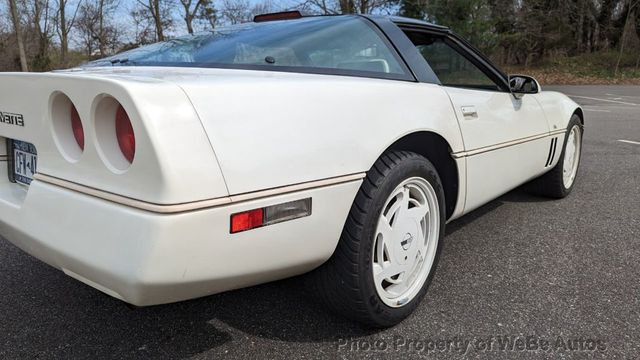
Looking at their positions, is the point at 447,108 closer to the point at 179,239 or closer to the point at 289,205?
the point at 289,205

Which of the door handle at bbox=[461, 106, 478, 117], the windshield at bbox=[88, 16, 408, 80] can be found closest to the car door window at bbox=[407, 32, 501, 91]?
the door handle at bbox=[461, 106, 478, 117]

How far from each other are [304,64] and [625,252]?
7.21 ft

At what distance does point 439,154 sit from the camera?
7.45 ft

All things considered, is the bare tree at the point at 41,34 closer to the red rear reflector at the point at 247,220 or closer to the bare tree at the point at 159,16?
the bare tree at the point at 159,16

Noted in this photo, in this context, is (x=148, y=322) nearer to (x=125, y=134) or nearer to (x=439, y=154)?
(x=125, y=134)

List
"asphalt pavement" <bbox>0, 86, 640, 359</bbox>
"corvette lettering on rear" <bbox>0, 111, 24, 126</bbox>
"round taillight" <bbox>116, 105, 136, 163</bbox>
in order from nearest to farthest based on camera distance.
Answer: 1. "round taillight" <bbox>116, 105, 136, 163</bbox>
2. "corvette lettering on rear" <bbox>0, 111, 24, 126</bbox>
3. "asphalt pavement" <bbox>0, 86, 640, 359</bbox>

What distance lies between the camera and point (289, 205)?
1519 millimetres

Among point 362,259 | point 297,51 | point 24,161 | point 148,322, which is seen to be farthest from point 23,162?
point 362,259

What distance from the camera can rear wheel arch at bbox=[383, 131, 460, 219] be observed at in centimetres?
208

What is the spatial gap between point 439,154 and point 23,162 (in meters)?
1.74

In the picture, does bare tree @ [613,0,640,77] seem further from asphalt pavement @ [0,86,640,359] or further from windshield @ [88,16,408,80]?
windshield @ [88,16,408,80]

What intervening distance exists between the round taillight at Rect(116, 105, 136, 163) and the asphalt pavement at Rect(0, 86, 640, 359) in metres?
0.88

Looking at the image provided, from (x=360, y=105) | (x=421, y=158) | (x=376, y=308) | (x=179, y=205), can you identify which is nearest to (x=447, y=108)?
(x=421, y=158)

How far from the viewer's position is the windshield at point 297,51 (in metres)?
2.05
